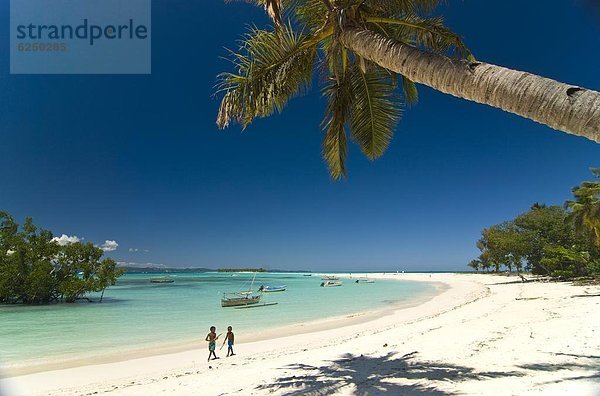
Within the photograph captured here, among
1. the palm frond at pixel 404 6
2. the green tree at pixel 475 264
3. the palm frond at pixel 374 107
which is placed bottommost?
the green tree at pixel 475 264

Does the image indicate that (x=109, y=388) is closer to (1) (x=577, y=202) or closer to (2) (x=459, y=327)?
(2) (x=459, y=327)

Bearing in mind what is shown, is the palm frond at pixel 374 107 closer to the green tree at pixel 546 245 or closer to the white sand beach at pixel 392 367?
the white sand beach at pixel 392 367

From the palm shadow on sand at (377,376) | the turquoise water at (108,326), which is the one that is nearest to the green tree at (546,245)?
the turquoise water at (108,326)

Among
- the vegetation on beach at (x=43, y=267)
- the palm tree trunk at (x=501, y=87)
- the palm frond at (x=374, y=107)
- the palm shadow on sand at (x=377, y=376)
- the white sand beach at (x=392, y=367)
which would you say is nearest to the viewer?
the palm tree trunk at (x=501, y=87)

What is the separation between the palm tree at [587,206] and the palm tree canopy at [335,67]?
22.0 meters

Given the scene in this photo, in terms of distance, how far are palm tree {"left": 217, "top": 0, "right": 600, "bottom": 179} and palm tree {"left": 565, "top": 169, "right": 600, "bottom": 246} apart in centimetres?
2213

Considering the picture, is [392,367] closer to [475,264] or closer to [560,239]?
[560,239]

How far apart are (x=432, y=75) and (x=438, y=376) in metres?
5.22

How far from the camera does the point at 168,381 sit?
27.7ft

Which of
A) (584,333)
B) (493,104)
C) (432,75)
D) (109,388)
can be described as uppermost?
(432,75)

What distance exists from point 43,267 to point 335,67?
33.1 m

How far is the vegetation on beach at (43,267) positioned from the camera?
29281 millimetres

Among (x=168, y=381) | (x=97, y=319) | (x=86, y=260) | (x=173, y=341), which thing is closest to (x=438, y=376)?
(x=168, y=381)

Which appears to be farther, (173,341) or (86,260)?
→ (86,260)
